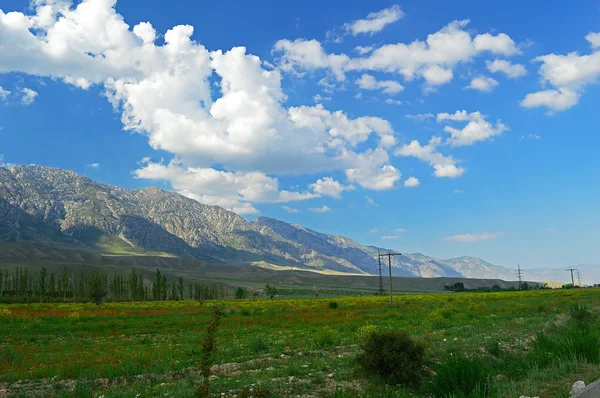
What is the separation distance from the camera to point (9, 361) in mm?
19000

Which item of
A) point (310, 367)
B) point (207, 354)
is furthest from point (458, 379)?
point (207, 354)

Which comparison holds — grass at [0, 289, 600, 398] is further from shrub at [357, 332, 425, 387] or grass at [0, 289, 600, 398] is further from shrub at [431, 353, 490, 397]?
shrub at [357, 332, 425, 387]

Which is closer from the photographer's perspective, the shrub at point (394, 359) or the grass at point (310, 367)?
the grass at point (310, 367)

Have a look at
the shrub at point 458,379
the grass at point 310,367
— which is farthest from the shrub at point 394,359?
the shrub at point 458,379

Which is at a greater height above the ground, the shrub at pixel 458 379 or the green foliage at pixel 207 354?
the green foliage at pixel 207 354

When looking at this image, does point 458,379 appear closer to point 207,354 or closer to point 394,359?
point 394,359

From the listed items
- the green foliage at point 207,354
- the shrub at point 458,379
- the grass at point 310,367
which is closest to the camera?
the green foliage at point 207,354

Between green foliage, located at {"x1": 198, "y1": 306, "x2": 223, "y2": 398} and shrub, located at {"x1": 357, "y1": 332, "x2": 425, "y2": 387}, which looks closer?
green foliage, located at {"x1": 198, "y1": 306, "x2": 223, "y2": 398}

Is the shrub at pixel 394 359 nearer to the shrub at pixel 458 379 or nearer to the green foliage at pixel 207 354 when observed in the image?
the shrub at pixel 458 379

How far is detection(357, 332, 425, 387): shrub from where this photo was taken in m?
12.8

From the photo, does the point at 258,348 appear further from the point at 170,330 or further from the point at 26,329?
the point at 26,329

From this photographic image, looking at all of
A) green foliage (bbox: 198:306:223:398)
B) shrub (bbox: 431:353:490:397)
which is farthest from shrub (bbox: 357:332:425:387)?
green foliage (bbox: 198:306:223:398)

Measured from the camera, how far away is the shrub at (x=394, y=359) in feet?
42.0

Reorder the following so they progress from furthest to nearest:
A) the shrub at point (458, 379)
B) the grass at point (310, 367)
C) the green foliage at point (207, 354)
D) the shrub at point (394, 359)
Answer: the shrub at point (394, 359) → the grass at point (310, 367) → the shrub at point (458, 379) → the green foliage at point (207, 354)
